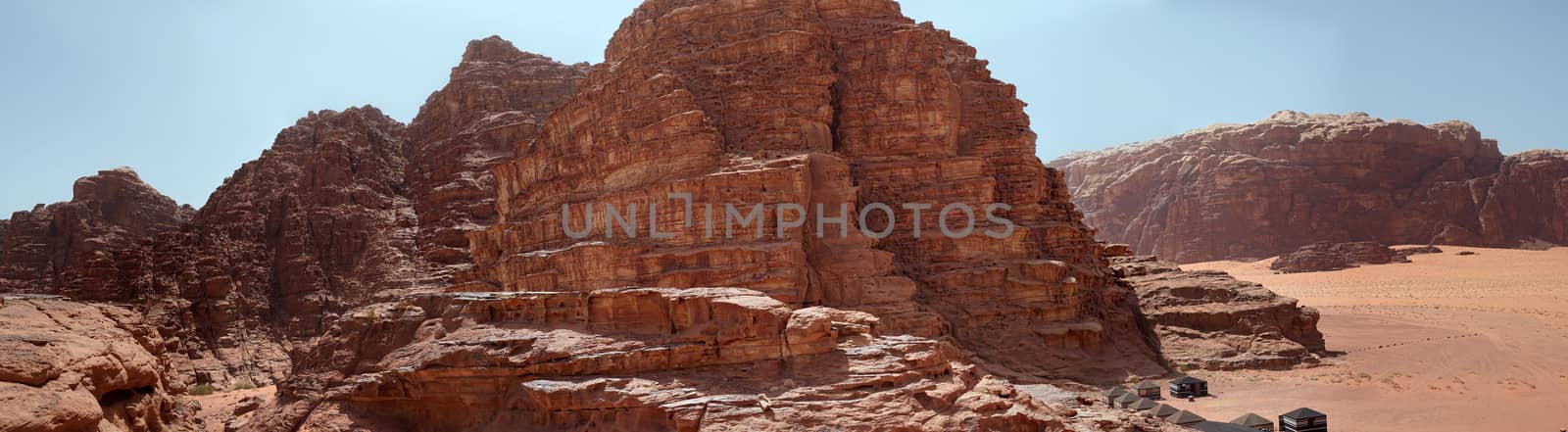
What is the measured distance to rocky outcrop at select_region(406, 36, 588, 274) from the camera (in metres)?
52.8

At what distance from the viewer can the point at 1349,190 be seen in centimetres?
6875

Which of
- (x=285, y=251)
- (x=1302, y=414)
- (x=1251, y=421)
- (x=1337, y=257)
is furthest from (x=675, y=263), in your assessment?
(x=1337, y=257)

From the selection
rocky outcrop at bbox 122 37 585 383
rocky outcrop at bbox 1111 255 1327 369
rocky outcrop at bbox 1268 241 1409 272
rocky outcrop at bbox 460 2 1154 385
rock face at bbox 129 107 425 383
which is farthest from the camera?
rocky outcrop at bbox 1268 241 1409 272

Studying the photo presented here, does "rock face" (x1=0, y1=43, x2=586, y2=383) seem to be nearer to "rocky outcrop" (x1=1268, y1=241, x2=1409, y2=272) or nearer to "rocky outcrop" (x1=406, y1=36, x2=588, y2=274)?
"rocky outcrop" (x1=406, y1=36, x2=588, y2=274)

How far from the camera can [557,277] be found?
2939 cm

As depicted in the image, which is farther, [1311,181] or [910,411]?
[1311,181]

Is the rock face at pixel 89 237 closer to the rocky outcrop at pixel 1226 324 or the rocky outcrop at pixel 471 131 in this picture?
the rocky outcrop at pixel 471 131

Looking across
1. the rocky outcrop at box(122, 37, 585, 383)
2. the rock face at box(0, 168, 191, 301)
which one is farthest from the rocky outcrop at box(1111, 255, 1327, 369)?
the rock face at box(0, 168, 191, 301)

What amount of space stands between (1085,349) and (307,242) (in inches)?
1867

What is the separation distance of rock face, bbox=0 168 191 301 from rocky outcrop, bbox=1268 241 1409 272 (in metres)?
75.4

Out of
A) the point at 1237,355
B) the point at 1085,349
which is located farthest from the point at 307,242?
the point at 1237,355

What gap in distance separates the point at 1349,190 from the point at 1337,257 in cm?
875

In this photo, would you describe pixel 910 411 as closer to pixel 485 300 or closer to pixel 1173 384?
pixel 485 300

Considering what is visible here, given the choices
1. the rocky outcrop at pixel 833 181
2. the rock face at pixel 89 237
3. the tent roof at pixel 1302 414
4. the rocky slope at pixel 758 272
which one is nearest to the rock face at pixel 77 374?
the rocky slope at pixel 758 272
